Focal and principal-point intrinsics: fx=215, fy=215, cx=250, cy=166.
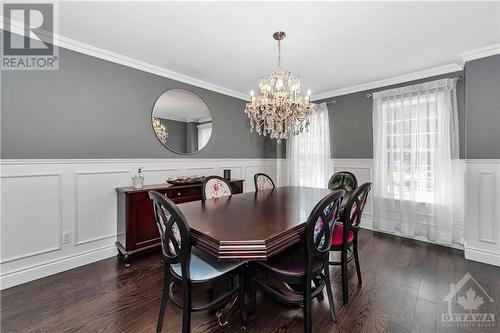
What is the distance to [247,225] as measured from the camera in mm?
1433

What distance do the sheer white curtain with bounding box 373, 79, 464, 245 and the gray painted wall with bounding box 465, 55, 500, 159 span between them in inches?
9.4

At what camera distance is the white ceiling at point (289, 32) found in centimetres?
182

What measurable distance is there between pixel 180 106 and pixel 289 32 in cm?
188

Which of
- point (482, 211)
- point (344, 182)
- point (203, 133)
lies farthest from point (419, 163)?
point (203, 133)

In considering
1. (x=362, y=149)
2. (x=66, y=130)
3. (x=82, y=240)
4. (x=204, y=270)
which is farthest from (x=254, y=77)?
(x=82, y=240)

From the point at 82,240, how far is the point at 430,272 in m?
3.79

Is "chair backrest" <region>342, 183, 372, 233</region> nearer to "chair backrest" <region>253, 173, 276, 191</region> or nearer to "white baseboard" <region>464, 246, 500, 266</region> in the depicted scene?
"chair backrest" <region>253, 173, 276, 191</region>

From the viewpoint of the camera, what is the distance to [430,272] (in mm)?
2250

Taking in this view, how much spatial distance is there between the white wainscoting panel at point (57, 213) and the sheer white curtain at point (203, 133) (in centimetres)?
91

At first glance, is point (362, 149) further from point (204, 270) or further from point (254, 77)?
point (204, 270)

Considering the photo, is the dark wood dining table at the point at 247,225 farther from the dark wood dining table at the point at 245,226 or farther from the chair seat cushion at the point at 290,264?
the chair seat cushion at the point at 290,264

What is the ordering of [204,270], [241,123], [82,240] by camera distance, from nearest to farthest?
[204,270]
[82,240]
[241,123]

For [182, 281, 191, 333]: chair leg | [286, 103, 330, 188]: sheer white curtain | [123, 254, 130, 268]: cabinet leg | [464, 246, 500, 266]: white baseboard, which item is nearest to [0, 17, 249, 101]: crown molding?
[286, 103, 330, 188]: sheer white curtain

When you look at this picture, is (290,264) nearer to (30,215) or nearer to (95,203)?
(95,203)
